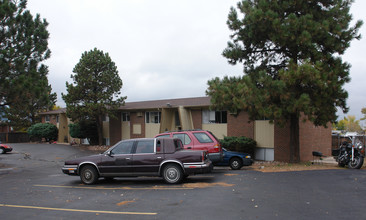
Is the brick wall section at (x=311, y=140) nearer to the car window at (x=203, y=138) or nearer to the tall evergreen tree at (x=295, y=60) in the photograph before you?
the tall evergreen tree at (x=295, y=60)

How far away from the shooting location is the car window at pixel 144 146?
450 inches

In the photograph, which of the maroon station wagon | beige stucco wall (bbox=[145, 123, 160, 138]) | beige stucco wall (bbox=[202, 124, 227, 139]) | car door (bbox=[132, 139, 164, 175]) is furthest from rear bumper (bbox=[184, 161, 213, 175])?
beige stucco wall (bbox=[145, 123, 160, 138])

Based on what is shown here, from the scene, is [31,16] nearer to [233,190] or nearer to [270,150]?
[233,190]

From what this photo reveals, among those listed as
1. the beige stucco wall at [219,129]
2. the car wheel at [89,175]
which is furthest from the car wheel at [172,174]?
the beige stucco wall at [219,129]

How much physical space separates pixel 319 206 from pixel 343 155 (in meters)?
8.63

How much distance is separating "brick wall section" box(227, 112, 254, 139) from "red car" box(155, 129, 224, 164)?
918 centimetres

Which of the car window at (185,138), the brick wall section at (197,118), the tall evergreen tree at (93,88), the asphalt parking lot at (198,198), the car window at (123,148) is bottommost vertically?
the asphalt parking lot at (198,198)

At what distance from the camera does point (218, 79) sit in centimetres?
1678

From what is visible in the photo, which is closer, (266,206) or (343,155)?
(266,206)

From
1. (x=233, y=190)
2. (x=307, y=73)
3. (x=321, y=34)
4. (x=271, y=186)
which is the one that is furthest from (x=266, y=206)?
(x=321, y=34)

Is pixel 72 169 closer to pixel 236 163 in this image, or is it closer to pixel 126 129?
pixel 236 163

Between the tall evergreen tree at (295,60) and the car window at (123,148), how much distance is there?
231 inches

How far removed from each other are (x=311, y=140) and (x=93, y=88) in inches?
770

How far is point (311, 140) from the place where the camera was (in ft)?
75.5
